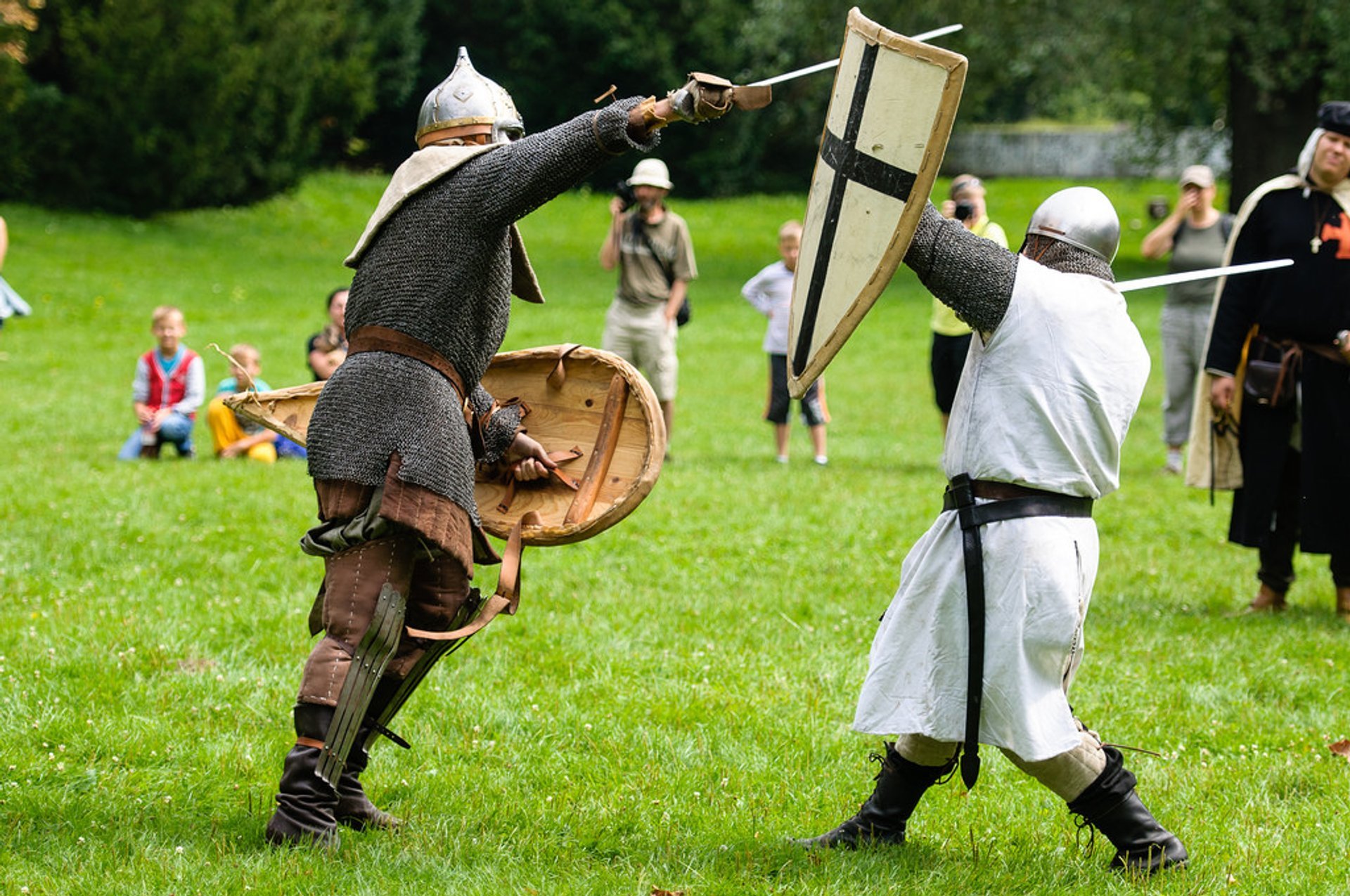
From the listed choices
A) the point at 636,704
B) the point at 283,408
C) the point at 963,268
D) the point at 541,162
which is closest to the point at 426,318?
the point at 541,162

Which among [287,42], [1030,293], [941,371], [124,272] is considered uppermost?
[287,42]

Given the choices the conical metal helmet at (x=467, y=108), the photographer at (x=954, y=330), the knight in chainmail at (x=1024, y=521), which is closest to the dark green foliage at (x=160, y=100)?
the photographer at (x=954, y=330)

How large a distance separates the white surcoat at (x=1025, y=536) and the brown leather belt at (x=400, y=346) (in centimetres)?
135

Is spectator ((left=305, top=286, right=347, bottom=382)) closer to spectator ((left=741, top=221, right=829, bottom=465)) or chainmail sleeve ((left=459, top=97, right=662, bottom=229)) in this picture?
spectator ((left=741, top=221, right=829, bottom=465))

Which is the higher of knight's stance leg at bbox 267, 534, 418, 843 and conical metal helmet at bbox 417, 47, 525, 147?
conical metal helmet at bbox 417, 47, 525, 147

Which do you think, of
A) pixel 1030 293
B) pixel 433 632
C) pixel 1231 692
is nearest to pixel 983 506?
pixel 1030 293

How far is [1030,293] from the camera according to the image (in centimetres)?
364

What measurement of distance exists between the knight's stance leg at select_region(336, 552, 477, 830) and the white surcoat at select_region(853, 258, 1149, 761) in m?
1.18

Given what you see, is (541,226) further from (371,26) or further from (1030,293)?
(1030,293)

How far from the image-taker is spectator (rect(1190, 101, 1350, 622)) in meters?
6.54

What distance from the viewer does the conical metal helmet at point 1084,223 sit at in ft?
12.4

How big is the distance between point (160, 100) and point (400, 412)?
24682 mm

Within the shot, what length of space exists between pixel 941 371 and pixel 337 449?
22.4ft

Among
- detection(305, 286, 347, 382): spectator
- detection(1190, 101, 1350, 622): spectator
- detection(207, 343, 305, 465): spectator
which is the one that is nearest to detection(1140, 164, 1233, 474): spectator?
detection(1190, 101, 1350, 622): spectator
